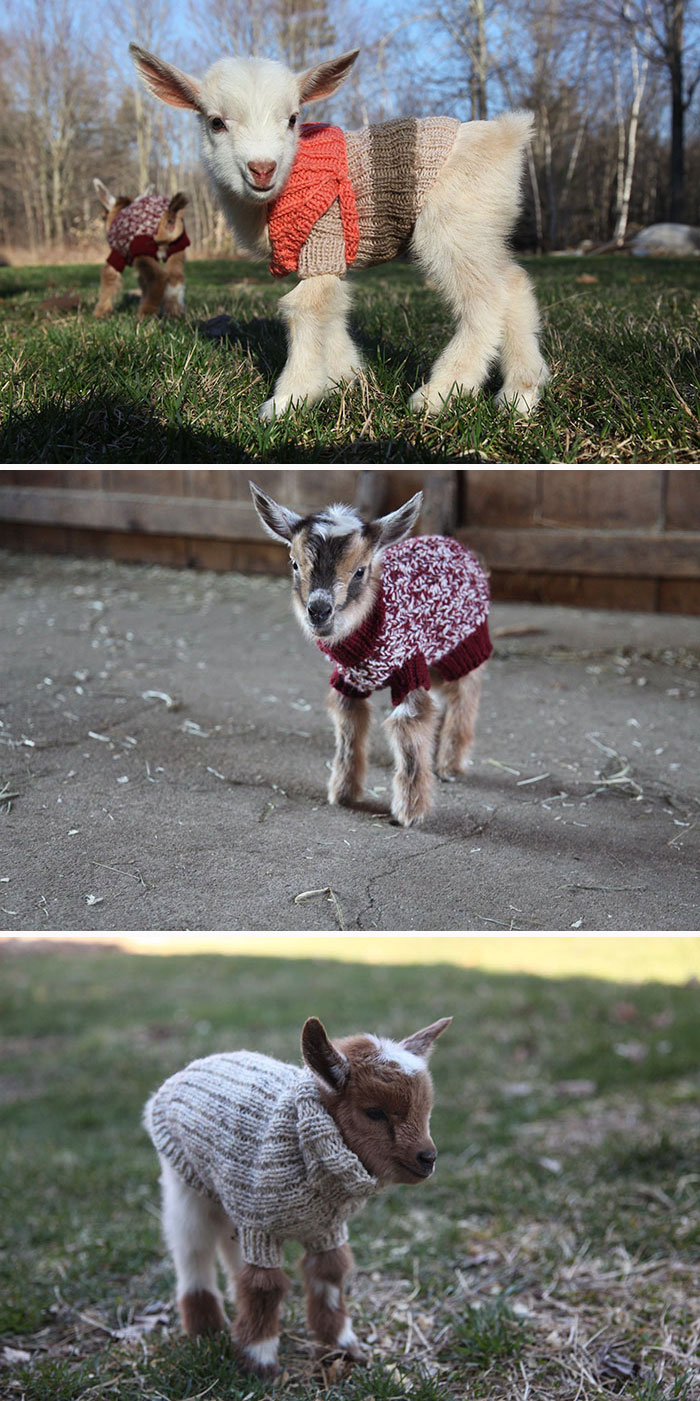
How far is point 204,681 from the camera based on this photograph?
171 inches

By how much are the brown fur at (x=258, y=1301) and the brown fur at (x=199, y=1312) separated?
0.16m

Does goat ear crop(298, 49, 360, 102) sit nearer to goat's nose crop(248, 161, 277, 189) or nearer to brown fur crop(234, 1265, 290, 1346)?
goat's nose crop(248, 161, 277, 189)

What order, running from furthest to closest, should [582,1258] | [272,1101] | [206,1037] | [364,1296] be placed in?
[206,1037] → [582,1258] → [364,1296] → [272,1101]

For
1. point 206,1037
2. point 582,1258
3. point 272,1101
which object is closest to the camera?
point 272,1101

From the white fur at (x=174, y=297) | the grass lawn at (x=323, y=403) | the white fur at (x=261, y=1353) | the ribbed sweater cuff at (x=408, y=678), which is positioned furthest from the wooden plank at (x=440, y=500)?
the white fur at (x=261, y=1353)

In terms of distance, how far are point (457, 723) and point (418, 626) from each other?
0.50 m

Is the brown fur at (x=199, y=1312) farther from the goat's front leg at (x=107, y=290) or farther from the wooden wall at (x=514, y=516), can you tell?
the goat's front leg at (x=107, y=290)

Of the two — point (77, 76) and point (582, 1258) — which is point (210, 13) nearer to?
point (77, 76)

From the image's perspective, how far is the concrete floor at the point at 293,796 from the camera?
2764 millimetres

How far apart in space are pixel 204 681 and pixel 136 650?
18.0 inches

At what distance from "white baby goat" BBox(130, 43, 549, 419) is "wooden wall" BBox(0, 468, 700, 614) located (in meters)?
1.75

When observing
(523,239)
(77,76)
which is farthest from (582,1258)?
(523,239)

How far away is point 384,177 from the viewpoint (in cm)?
338

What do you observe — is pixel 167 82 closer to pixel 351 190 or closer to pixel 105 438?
pixel 351 190
